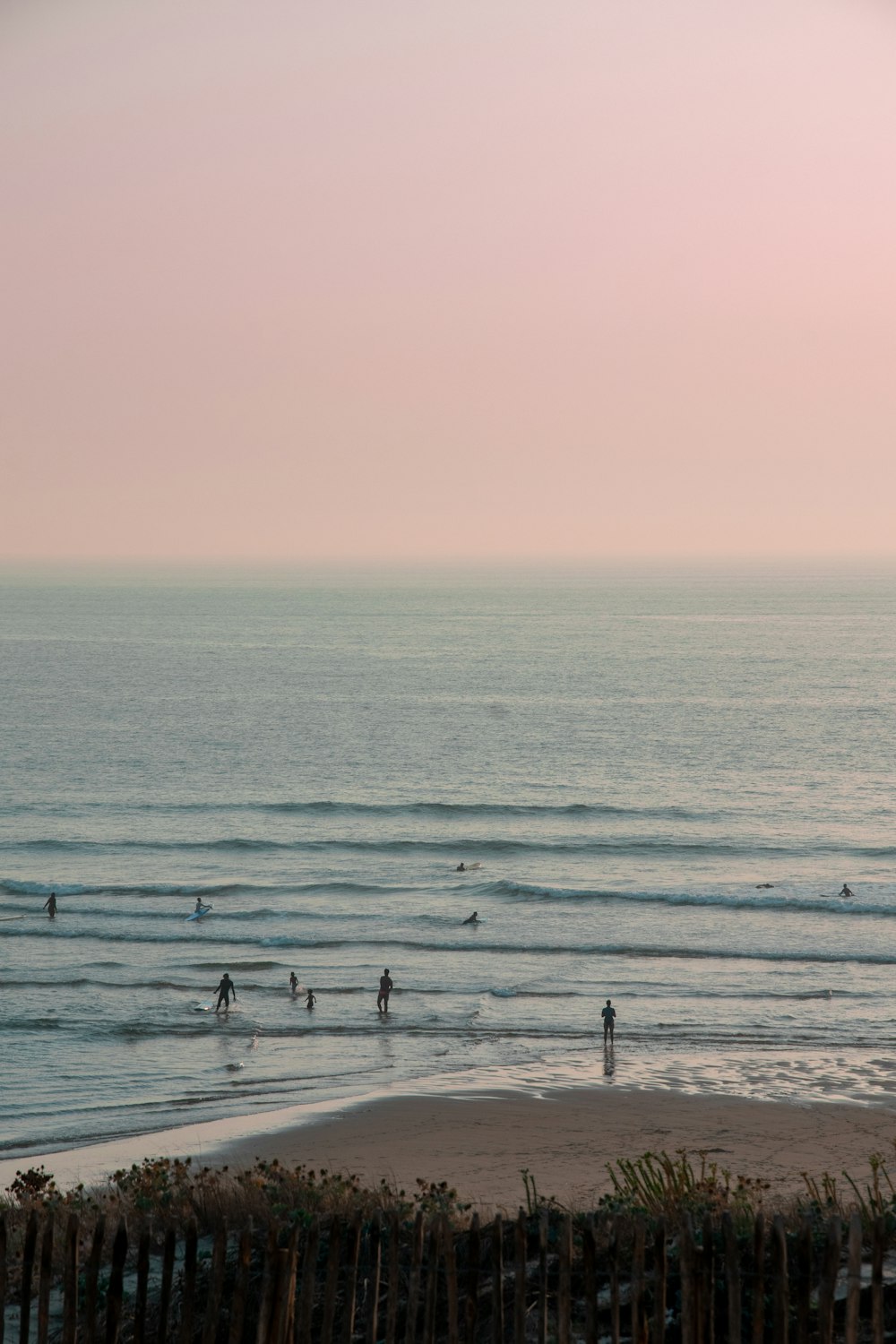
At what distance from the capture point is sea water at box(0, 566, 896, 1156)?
23.8m

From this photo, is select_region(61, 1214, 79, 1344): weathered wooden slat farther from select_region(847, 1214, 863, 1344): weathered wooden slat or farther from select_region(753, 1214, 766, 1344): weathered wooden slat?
select_region(847, 1214, 863, 1344): weathered wooden slat

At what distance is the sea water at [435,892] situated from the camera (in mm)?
23750

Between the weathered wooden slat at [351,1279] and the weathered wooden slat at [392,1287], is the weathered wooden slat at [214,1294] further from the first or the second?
the weathered wooden slat at [392,1287]

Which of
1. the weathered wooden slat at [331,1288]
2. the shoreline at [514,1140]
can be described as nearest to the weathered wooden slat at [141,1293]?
the weathered wooden slat at [331,1288]

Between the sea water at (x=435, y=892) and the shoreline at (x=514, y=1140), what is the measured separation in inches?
52.6

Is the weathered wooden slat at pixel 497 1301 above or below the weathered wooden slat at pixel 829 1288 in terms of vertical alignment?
below

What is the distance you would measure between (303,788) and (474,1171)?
43.8m

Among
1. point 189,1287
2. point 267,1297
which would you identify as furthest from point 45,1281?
point 267,1297

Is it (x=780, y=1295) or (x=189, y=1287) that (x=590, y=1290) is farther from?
(x=189, y=1287)

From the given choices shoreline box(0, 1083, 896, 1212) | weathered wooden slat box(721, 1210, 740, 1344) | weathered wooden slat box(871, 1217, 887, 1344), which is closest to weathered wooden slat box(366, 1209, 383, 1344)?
weathered wooden slat box(721, 1210, 740, 1344)

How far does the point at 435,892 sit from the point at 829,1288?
3456 centimetres

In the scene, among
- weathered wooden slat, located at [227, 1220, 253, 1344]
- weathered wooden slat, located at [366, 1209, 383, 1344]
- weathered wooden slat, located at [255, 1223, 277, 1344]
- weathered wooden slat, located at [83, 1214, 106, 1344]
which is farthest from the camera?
weathered wooden slat, located at [366, 1209, 383, 1344]

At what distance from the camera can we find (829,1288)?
663 centimetres

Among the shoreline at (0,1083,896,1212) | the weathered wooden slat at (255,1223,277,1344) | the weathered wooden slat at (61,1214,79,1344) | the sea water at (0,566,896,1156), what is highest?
the weathered wooden slat at (255,1223,277,1344)
